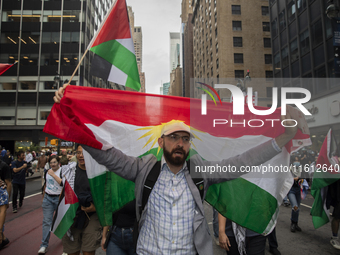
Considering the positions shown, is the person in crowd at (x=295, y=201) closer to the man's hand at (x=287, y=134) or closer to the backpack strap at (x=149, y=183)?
the man's hand at (x=287, y=134)

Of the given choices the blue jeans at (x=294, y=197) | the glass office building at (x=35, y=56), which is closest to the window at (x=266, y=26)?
the glass office building at (x=35, y=56)

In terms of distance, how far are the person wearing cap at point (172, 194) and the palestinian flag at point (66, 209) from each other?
6.49 feet

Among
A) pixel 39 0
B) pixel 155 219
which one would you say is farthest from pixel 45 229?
pixel 39 0

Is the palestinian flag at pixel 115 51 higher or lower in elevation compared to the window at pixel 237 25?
lower

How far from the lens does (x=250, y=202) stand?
3242 mm

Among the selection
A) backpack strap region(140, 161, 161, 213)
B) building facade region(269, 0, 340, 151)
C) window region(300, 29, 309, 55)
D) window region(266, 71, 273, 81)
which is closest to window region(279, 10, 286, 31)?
building facade region(269, 0, 340, 151)

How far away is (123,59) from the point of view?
14.7 feet

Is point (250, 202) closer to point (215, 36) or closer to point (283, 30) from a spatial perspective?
point (283, 30)

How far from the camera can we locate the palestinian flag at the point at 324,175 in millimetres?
5621

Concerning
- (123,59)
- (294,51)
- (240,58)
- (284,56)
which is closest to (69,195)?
(123,59)

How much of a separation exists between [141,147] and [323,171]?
4.51 meters

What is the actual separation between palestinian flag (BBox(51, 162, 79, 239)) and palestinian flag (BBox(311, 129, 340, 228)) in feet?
16.9

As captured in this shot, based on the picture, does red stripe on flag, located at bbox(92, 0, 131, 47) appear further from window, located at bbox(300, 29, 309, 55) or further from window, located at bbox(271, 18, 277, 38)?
window, located at bbox(271, 18, 277, 38)

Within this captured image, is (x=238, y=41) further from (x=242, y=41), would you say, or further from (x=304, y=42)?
(x=304, y=42)
